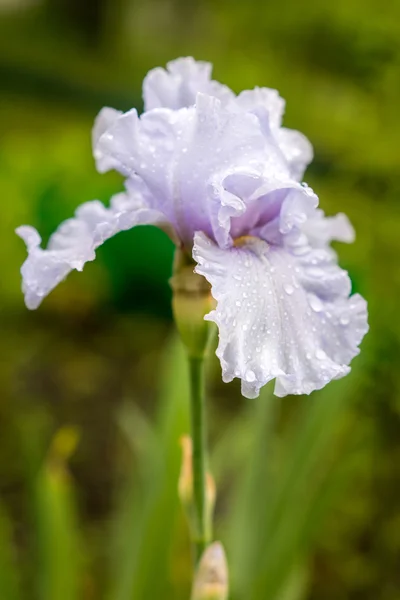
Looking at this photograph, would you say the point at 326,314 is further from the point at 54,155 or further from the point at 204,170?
the point at 54,155

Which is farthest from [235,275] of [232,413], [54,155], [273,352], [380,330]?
[54,155]

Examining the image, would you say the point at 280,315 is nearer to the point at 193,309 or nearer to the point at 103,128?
the point at 193,309

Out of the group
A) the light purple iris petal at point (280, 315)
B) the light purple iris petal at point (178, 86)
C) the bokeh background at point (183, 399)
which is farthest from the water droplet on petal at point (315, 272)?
the bokeh background at point (183, 399)

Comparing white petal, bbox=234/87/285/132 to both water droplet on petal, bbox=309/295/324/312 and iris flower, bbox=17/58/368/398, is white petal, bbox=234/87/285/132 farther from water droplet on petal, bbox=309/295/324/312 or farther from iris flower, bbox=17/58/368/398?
water droplet on petal, bbox=309/295/324/312

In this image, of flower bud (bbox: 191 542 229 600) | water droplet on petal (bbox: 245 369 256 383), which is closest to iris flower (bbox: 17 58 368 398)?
water droplet on petal (bbox: 245 369 256 383)

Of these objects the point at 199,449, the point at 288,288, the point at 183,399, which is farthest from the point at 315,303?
the point at 183,399

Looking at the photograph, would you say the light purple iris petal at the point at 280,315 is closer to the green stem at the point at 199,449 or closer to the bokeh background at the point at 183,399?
the green stem at the point at 199,449

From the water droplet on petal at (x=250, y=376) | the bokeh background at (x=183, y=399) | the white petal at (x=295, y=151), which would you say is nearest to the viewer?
the water droplet on petal at (x=250, y=376)
